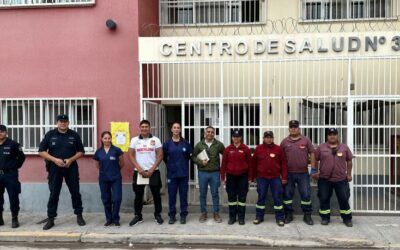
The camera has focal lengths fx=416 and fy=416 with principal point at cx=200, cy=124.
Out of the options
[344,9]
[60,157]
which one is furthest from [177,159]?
[344,9]

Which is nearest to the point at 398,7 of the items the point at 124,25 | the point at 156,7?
the point at 156,7

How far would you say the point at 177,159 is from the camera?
713 centimetres

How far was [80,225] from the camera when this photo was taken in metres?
7.22

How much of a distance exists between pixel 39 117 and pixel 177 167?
10.7 feet

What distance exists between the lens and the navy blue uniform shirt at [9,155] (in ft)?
23.0

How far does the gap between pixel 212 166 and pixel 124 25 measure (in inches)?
130

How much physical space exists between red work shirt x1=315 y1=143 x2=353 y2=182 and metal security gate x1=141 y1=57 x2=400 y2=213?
4.67 ft

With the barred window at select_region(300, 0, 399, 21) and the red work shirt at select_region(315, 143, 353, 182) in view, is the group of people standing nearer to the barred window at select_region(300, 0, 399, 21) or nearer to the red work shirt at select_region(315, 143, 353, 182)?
the red work shirt at select_region(315, 143, 353, 182)

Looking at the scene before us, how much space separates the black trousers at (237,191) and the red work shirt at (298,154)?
2.64ft

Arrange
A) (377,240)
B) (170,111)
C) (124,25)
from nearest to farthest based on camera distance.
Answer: (377,240), (124,25), (170,111)

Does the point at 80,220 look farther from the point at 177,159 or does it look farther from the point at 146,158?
the point at 177,159

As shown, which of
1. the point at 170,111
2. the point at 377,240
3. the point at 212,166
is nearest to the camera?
the point at 377,240

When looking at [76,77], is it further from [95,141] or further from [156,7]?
[156,7]

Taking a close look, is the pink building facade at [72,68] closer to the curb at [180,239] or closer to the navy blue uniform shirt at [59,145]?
the navy blue uniform shirt at [59,145]
